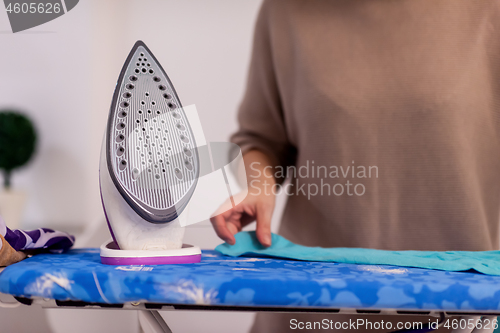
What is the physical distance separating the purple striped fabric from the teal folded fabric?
0.20 m

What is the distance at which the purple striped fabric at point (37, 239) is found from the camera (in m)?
0.39

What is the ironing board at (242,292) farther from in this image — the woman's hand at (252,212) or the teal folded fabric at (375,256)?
the woman's hand at (252,212)

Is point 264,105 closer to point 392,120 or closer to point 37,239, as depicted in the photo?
point 392,120

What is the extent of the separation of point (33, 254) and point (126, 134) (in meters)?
0.20

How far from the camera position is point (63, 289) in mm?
303

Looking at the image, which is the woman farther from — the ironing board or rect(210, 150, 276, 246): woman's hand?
the ironing board

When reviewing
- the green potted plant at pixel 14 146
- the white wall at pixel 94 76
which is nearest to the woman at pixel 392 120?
the white wall at pixel 94 76

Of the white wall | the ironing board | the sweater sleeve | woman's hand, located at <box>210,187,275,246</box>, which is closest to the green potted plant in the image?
the white wall

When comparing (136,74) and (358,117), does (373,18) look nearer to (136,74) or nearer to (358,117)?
(358,117)

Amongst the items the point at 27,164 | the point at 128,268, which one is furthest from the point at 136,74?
the point at 27,164

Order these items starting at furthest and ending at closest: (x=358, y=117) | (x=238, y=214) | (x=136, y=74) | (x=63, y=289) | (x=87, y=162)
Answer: (x=87, y=162)
(x=358, y=117)
(x=238, y=214)
(x=136, y=74)
(x=63, y=289)

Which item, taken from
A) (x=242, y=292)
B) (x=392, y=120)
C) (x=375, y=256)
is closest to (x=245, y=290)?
(x=242, y=292)

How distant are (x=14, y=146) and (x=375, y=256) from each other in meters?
1.37

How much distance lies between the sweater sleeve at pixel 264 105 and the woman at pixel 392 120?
1.2 inches
